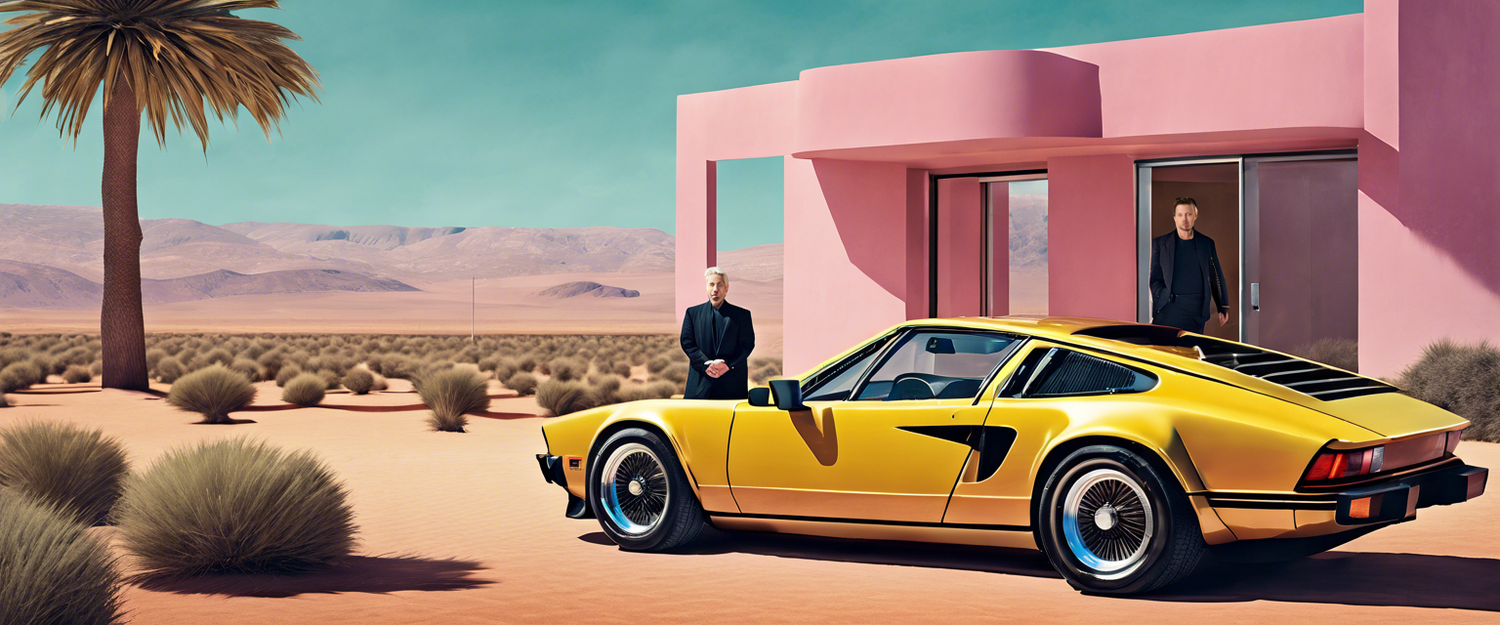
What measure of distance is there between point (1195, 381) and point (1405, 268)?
34.4ft

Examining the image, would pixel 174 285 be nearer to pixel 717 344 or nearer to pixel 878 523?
pixel 717 344

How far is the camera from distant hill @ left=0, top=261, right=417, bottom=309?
419 feet

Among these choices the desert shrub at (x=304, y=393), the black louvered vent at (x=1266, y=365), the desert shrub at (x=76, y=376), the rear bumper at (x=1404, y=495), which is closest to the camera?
the rear bumper at (x=1404, y=495)

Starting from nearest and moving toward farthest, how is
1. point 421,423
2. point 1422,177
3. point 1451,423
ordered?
point 1451,423, point 1422,177, point 421,423

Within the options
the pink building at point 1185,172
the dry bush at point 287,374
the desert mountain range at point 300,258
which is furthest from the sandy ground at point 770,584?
the desert mountain range at point 300,258

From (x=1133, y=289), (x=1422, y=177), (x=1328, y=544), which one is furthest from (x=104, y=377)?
(x=1328, y=544)

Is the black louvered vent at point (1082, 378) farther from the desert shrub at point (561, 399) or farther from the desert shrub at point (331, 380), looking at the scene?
the desert shrub at point (331, 380)

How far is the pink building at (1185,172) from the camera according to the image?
1466 cm

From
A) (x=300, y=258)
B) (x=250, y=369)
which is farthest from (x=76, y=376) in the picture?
(x=300, y=258)

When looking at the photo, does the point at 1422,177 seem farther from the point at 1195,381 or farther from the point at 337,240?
the point at 337,240

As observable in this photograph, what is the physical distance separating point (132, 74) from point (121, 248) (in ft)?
10.8

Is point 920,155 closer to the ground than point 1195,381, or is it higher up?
higher up

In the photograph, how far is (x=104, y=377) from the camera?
25.0 metres

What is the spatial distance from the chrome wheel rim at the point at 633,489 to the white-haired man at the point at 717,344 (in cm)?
176
